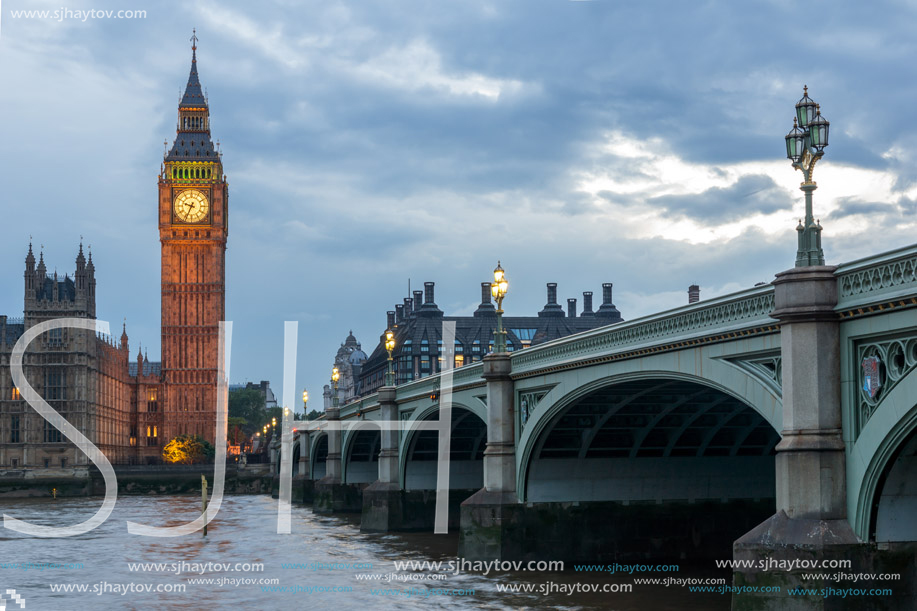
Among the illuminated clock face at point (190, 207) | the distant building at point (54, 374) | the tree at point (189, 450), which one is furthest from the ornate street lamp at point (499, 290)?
the illuminated clock face at point (190, 207)

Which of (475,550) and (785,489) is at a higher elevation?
(785,489)

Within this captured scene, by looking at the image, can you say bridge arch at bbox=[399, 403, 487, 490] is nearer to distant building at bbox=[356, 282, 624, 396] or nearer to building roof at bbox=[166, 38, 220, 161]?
distant building at bbox=[356, 282, 624, 396]

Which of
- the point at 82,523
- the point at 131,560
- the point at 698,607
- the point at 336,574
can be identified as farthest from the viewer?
the point at 82,523

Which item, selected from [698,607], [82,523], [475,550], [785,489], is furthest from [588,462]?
[82,523]

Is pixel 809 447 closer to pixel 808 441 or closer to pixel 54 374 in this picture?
pixel 808 441

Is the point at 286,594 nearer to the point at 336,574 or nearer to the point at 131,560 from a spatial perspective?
the point at 336,574

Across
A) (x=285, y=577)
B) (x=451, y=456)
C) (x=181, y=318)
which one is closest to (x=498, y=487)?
(x=285, y=577)

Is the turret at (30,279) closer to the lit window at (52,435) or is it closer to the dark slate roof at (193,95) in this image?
the lit window at (52,435)

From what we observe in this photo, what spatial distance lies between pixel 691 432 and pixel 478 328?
431 ft

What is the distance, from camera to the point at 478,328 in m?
169

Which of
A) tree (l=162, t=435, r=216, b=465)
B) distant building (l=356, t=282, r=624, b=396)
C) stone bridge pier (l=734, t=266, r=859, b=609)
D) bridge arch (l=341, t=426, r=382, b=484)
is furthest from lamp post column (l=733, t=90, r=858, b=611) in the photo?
distant building (l=356, t=282, r=624, b=396)

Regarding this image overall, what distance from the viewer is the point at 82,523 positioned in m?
69.5

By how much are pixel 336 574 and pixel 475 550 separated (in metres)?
5.53

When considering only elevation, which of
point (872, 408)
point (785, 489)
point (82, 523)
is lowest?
point (82, 523)
